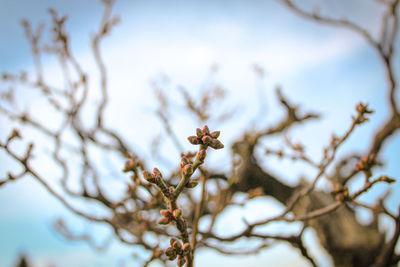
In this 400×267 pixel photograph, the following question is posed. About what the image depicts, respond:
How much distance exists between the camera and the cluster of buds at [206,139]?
2.65 ft

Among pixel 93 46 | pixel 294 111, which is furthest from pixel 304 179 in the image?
pixel 93 46

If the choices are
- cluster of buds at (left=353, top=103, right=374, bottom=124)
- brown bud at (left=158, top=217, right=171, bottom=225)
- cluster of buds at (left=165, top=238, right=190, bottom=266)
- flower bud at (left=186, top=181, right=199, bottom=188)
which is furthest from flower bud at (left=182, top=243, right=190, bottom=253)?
cluster of buds at (left=353, top=103, right=374, bottom=124)

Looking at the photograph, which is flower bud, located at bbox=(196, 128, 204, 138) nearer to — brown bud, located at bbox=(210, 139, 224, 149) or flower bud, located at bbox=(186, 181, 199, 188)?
brown bud, located at bbox=(210, 139, 224, 149)

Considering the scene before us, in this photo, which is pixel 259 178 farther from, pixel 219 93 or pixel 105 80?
pixel 105 80

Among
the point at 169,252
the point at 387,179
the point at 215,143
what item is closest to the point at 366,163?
the point at 387,179

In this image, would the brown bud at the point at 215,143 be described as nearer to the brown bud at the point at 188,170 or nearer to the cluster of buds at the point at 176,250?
the brown bud at the point at 188,170

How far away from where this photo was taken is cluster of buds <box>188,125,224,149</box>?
31.8 inches

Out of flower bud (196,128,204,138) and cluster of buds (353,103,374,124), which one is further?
cluster of buds (353,103,374,124)

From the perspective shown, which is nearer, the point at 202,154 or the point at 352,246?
the point at 202,154

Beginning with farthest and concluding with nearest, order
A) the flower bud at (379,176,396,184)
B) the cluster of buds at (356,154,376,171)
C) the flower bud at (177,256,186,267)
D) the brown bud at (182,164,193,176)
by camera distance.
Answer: the cluster of buds at (356,154,376,171) < the flower bud at (379,176,396,184) < the flower bud at (177,256,186,267) < the brown bud at (182,164,193,176)

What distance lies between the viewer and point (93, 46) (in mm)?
3123

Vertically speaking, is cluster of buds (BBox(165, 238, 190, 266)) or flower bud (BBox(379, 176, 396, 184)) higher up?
flower bud (BBox(379, 176, 396, 184))

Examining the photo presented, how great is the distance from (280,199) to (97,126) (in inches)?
176

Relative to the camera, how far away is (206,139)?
80 cm
